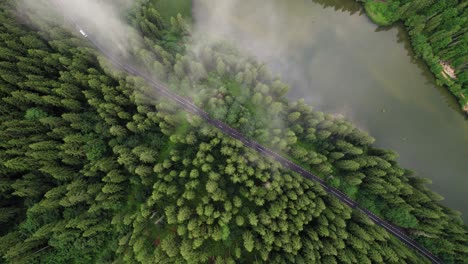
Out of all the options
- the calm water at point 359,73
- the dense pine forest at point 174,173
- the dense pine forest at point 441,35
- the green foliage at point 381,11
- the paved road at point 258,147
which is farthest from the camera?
the green foliage at point 381,11

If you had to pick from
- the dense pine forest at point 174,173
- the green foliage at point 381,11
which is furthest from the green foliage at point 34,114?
the green foliage at point 381,11

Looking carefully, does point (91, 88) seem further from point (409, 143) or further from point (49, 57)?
point (409, 143)

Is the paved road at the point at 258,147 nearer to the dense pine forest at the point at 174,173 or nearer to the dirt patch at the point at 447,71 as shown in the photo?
the dense pine forest at the point at 174,173

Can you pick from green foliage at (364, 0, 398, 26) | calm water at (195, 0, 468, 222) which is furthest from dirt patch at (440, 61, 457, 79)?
green foliage at (364, 0, 398, 26)

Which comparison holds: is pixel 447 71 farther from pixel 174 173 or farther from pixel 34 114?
pixel 34 114

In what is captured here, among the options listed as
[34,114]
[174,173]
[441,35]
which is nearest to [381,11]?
[441,35]
